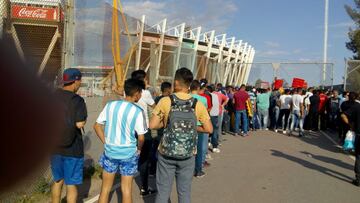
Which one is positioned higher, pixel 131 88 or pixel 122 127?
pixel 131 88

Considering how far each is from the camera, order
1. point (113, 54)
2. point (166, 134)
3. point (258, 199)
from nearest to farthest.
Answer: point (166, 134)
point (258, 199)
point (113, 54)

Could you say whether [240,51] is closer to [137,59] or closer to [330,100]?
[330,100]

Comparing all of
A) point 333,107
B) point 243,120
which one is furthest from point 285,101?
point 333,107

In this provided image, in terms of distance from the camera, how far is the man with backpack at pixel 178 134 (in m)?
4.00

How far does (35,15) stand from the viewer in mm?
6023

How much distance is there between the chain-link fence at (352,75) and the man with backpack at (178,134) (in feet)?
47.7

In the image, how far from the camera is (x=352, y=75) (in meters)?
16.9

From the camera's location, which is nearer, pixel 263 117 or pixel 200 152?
pixel 200 152

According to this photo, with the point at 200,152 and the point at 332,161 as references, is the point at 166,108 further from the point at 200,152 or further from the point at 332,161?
the point at 332,161

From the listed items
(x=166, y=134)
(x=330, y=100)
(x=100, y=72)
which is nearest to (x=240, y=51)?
(x=330, y=100)

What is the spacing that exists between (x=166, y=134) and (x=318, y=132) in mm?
12657

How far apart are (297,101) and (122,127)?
1066 centimetres

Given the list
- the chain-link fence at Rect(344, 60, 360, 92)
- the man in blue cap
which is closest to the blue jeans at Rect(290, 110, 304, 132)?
the chain-link fence at Rect(344, 60, 360, 92)

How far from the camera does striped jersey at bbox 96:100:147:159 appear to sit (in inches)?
168
